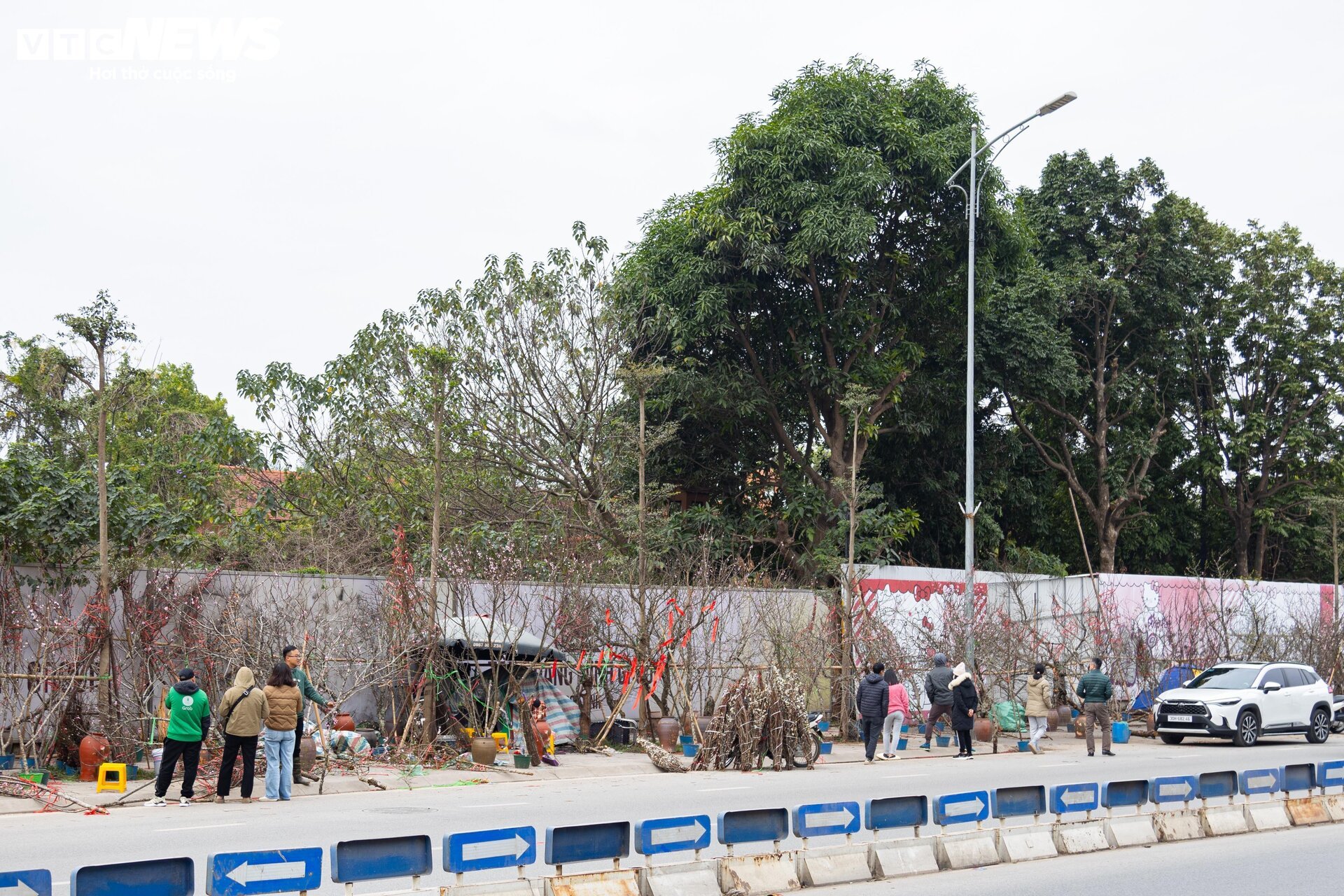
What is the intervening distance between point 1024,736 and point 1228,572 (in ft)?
67.6

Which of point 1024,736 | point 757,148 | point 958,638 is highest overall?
point 757,148

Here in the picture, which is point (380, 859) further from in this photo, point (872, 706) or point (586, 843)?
point (872, 706)

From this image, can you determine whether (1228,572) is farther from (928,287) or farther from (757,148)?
(757,148)

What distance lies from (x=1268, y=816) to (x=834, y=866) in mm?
5720

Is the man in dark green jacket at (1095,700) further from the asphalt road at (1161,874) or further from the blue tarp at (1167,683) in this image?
the asphalt road at (1161,874)

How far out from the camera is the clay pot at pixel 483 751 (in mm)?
18125

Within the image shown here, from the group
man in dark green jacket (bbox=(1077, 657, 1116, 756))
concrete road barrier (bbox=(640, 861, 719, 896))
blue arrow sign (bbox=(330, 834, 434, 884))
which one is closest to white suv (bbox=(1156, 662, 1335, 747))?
man in dark green jacket (bbox=(1077, 657, 1116, 756))

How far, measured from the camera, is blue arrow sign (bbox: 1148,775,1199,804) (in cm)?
1174

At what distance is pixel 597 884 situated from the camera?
8242 millimetres

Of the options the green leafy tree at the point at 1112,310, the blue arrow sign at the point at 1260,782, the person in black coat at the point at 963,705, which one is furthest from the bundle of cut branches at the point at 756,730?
the green leafy tree at the point at 1112,310

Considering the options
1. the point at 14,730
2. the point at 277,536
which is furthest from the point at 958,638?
the point at 14,730

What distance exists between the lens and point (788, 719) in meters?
18.6

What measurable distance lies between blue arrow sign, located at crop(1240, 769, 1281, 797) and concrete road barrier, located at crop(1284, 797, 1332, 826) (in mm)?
206

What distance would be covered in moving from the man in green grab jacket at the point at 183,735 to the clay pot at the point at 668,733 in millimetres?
8401
